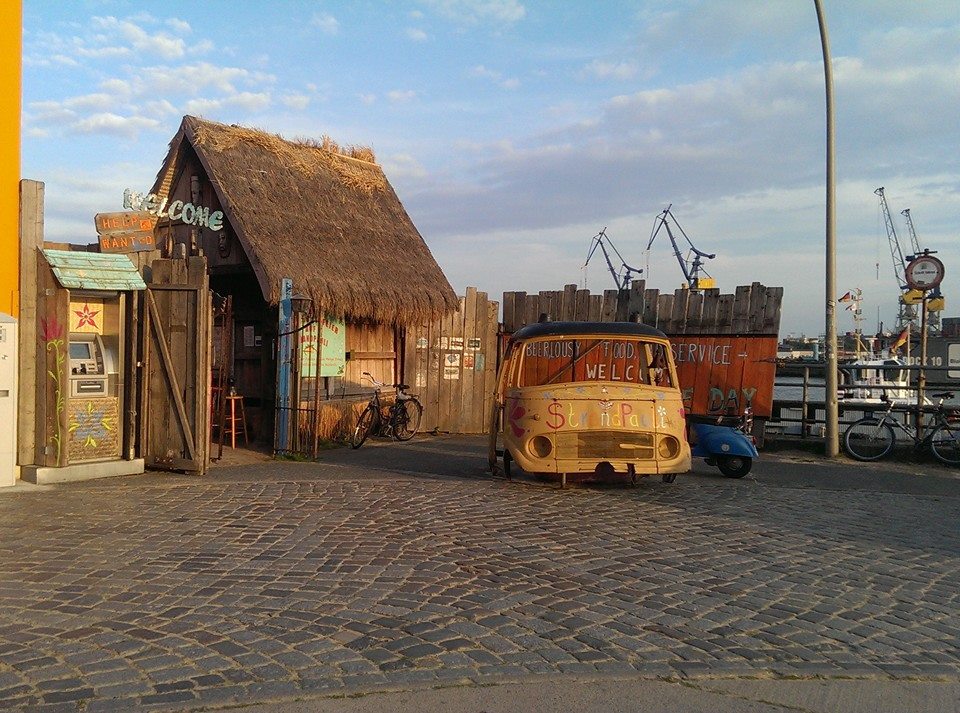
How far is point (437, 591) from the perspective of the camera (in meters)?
6.10

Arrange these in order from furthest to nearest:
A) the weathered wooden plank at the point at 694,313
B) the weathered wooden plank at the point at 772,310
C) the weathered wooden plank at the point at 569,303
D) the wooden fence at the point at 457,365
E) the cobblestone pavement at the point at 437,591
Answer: the wooden fence at the point at 457,365 < the weathered wooden plank at the point at 569,303 < the weathered wooden plank at the point at 694,313 < the weathered wooden plank at the point at 772,310 < the cobblestone pavement at the point at 437,591

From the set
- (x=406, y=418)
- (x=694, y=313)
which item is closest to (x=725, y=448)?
(x=694, y=313)

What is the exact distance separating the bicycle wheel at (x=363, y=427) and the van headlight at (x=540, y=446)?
209 inches

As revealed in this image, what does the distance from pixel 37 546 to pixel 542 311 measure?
11.2 meters

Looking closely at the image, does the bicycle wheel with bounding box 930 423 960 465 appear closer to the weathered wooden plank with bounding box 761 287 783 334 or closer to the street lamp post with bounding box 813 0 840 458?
the street lamp post with bounding box 813 0 840 458

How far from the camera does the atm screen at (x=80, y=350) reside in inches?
417

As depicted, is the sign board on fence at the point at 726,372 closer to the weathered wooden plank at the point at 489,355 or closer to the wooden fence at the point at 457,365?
the weathered wooden plank at the point at 489,355

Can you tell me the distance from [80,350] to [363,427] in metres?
5.12

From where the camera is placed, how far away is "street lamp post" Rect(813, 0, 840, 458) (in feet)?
46.8

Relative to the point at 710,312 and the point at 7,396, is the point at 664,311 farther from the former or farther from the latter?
the point at 7,396

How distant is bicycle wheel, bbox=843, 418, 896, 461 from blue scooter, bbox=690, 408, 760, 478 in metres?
3.11

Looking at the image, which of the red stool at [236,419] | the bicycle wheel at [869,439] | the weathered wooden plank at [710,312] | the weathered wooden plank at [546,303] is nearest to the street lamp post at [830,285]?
the bicycle wheel at [869,439]

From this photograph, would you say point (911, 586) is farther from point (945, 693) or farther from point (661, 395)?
point (661, 395)

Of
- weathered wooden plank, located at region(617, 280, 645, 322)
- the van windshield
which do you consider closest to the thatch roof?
weathered wooden plank, located at region(617, 280, 645, 322)
